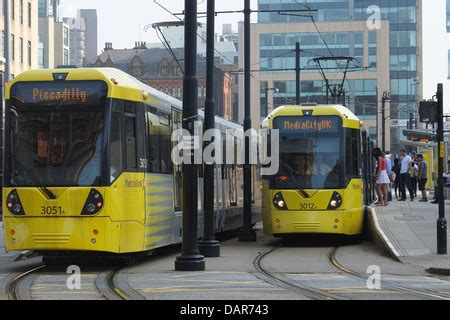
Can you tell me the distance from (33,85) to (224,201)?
9.72m

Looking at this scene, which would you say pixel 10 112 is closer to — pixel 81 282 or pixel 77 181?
pixel 77 181

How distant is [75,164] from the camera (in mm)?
16219

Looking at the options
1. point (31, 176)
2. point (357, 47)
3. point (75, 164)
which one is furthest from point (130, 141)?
point (357, 47)

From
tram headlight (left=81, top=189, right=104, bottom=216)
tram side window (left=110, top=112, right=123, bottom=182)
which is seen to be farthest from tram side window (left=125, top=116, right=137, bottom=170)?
tram headlight (left=81, top=189, right=104, bottom=216)

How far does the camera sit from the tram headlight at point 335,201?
75.2ft

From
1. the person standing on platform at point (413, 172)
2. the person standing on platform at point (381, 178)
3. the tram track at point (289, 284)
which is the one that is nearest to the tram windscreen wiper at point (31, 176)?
the tram track at point (289, 284)

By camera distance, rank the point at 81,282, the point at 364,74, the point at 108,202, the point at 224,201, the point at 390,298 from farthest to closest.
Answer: the point at 364,74 < the point at 224,201 < the point at 108,202 < the point at 81,282 < the point at 390,298

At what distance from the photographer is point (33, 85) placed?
16.7 metres

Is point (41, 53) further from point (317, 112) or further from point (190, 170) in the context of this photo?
point (190, 170)

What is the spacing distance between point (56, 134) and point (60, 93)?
2.30 feet

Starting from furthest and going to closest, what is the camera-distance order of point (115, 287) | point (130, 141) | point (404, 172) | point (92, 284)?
point (404, 172) → point (130, 141) → point (92, 284) → point (115, 287)

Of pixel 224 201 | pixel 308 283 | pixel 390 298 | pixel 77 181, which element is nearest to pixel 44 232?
pixel 77 181

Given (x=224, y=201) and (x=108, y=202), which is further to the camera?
(x=224, y=201)

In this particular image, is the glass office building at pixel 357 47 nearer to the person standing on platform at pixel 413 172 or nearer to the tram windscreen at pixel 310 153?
the person standing on platform at pixel 413 172
